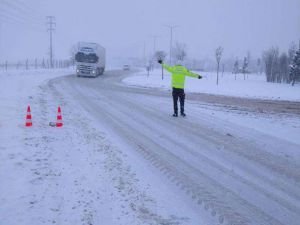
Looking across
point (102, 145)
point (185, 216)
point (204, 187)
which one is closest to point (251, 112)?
point (102, 145)

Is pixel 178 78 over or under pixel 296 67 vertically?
under

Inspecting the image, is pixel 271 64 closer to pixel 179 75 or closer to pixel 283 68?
pixel 283 68

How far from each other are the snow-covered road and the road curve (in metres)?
0.02

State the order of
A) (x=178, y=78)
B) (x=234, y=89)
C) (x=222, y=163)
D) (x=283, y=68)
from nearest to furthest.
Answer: (x=222, y=163) → (x=178, y=78) → (x=234, y=89) → (x=283, y=68)

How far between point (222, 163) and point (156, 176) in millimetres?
1743

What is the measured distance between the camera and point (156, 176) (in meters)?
6.12

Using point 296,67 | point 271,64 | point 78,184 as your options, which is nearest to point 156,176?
point 78,184

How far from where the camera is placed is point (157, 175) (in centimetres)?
618

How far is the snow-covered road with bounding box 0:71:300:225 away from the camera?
4637 millimetres

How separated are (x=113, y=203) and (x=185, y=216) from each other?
1.10m

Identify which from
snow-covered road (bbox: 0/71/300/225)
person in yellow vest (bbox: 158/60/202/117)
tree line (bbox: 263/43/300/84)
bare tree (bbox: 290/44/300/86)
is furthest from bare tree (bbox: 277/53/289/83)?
snow-covered road (bbox: 0/71/300/225)

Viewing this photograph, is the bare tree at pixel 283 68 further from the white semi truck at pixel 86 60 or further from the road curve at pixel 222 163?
the road curve at pixel 222 163

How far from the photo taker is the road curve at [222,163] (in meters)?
4.98

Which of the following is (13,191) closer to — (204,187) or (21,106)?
(204,187)
